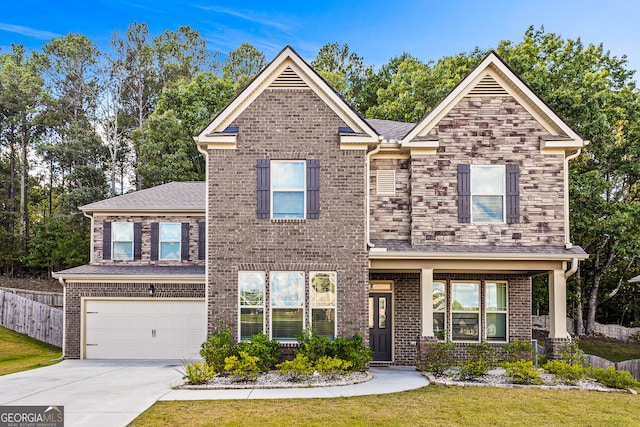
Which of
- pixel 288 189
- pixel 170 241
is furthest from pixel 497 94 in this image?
pixel 170 241

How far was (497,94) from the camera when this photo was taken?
1527 cm

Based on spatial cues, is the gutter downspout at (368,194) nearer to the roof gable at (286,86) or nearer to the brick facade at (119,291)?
the roof gable at (286,86)

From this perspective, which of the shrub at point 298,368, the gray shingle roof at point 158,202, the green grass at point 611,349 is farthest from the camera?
the green grass at point 611,349

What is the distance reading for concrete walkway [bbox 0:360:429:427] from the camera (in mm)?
9492

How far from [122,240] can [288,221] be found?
8242 millimetres

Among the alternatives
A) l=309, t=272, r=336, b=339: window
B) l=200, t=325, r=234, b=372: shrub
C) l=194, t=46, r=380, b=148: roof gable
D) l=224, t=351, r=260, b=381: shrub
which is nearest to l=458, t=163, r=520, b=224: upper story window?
l=194, t=46, r=380, b=148: roof gable

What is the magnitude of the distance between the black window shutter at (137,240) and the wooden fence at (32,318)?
417cm

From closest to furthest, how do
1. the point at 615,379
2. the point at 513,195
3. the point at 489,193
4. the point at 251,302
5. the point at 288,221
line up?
1. the point at 615,379
2. the point at 251,302
3. the point at 288,221
4. the point at 513,195
5. the point at 489,193

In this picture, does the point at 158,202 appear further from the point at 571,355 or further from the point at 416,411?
the point at 571,355

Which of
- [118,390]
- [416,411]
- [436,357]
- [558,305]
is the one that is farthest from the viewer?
[558,305]

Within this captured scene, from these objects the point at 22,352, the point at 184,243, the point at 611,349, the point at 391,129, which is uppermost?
the point at 391,129

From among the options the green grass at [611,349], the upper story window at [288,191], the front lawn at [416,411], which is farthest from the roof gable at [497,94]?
the green grass at [611,349]

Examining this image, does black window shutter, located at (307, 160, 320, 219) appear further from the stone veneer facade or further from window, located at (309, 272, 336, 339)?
window, located at (309, 272, 336, 339)

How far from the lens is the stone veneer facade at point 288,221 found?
1377cm
